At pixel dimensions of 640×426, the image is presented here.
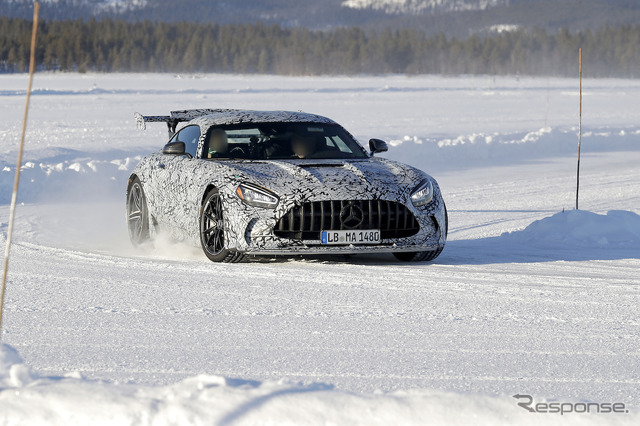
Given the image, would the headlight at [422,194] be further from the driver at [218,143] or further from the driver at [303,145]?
the driver at [218,143]

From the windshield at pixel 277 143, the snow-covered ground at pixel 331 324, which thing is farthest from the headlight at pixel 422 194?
the windshield at pixel 277 143

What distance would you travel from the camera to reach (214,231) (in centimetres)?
818

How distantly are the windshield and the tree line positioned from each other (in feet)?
443

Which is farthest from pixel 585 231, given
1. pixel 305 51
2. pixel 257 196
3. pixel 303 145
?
pixel 305 51

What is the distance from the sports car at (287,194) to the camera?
25.3 ft

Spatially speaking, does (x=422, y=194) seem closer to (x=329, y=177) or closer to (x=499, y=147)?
(x=329, y=177)

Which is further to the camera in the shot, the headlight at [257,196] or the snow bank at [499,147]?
the snow bank at [499,147]

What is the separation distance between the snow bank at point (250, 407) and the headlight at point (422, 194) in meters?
4.53

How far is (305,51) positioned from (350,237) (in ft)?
515

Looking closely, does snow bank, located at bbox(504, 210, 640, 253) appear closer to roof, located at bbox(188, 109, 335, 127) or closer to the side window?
roof, located at bbox(188, 109, 335, 127)

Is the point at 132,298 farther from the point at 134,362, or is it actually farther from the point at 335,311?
the point at 134,362

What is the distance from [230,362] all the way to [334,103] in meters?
42.7

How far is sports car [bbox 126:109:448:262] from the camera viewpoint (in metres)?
7.71

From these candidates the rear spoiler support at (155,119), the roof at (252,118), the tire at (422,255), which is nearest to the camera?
the tire at (422,255)
